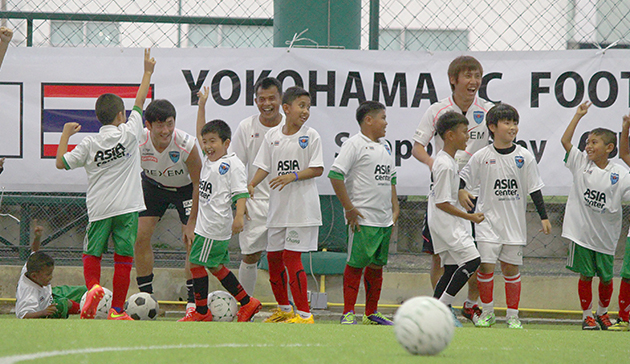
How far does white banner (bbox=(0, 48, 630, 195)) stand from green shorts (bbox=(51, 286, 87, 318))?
916 millimetres

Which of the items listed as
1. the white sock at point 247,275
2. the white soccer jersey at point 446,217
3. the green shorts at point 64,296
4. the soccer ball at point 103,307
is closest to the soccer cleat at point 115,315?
the soccer ball at point 103,307

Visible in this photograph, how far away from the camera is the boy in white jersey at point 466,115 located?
4832mm

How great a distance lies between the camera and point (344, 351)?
2.72 meters

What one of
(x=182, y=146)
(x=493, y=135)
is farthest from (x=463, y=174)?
(x=182, y=146)

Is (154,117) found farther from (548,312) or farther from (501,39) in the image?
(548,312)

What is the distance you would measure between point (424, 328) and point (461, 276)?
1.89 meters

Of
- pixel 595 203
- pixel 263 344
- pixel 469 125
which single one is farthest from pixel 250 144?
pixel 595 203

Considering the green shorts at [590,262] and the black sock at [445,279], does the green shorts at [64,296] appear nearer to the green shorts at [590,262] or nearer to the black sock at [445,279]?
the black sock at [445,279]

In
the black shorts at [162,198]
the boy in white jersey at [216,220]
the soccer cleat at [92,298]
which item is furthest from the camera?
the black shorts at [162,198]

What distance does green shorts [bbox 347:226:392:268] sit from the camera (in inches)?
176

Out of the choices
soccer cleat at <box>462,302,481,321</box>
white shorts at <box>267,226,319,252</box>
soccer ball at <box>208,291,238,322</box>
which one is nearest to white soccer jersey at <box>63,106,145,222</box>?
soccer ball at <box>208,291,238,322</box>

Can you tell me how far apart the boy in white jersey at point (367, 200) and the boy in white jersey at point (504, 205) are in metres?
0.63

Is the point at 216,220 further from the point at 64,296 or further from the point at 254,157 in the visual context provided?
the point at 64,296

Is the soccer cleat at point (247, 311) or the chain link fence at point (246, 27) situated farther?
the chain link fence at point (246, 27)
